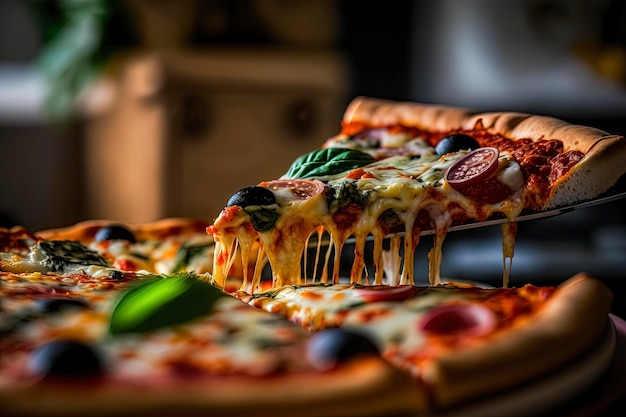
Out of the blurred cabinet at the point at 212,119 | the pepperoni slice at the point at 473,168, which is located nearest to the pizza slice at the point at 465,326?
the pepperoni slice at the point at 473,168

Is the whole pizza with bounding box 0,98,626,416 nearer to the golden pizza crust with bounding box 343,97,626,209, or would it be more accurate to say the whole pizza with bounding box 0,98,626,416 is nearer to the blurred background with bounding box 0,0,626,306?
the golden pizza crust with bounding box 343,97,626,209

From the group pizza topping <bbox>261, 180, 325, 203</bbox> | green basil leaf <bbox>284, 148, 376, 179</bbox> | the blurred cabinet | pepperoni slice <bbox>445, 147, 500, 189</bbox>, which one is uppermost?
pepperoni slice <bbox>445, 147, 500, 189</bbox>

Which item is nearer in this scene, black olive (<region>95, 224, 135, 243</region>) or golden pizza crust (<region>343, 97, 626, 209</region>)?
golden pizza crust (<region>343, 97, 626, 209</region>)

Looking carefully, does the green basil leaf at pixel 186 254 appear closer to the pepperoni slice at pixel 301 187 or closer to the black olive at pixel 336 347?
the pepperoni slice at pixel 301 187

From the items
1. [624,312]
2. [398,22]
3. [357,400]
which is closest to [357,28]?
[398,22]

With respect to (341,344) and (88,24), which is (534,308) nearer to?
(341,344)

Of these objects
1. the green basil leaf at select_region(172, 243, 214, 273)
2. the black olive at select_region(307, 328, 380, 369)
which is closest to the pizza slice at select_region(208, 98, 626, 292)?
the green basil leaf at select_region(172, 243, 214, 273)

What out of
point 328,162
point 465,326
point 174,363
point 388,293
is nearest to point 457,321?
point 465,326
